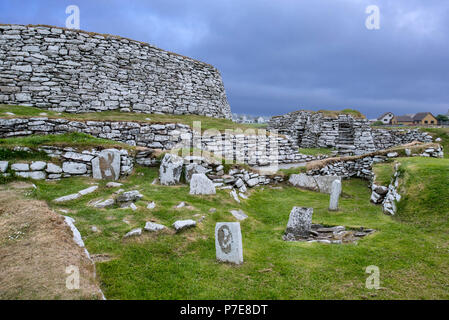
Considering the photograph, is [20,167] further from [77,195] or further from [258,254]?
[258,254]

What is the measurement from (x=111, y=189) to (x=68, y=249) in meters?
4.83

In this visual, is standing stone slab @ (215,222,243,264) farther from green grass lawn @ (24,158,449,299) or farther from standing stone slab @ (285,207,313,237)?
standing stone slab @ (285,207,313,237)

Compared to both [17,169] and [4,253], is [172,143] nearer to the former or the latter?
[17,169]

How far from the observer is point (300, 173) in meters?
14.5

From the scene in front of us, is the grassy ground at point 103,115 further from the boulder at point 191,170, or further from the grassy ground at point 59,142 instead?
the boulder at point 191,170

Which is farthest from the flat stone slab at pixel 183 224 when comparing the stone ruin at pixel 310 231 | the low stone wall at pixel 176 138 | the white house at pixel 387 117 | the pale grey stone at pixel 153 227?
the white house at pixel 387 117

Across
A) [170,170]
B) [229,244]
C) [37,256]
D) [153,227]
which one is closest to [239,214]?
[229,244]

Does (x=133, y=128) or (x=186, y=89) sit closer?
(x=133, y=128)

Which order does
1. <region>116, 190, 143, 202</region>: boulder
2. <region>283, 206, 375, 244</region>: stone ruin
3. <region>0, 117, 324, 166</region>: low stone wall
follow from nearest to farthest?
<region>283, 206, 375, 244</region>: stone ruin
<region>116, 190, 143, 202</region>: boulder
<region>0, 117, 324, 166</region>: low stone wall

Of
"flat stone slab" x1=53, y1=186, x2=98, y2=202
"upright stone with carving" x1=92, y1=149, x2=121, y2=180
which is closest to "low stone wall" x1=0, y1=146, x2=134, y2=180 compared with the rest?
"upright stone with carving" x1=92, y1=149, x2=121, y2=180

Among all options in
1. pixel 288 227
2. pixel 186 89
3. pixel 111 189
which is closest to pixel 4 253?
pixel 111 189

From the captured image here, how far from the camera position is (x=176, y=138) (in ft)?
54.2

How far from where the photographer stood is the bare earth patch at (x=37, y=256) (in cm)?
386

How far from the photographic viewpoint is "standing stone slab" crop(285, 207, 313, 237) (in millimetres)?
8195
